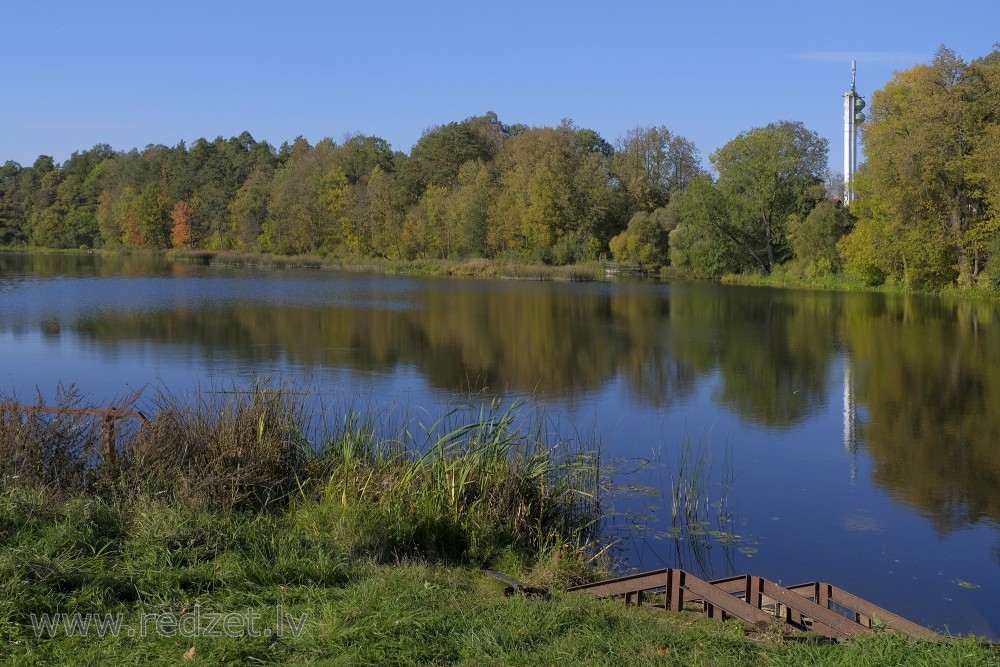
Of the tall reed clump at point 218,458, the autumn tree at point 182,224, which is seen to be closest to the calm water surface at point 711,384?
the tall reed clump at point 218,458

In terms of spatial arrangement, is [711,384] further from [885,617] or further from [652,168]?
[652,168]

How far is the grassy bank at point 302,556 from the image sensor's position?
13.7ft

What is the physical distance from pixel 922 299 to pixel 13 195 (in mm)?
106670

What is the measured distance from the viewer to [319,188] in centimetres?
8200

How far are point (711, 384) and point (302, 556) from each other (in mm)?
13058

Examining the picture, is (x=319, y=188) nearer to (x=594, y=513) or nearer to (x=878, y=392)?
(x=878, y=392)

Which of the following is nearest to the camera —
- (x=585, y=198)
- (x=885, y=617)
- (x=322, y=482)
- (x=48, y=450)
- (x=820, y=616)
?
(x=820, y=616)

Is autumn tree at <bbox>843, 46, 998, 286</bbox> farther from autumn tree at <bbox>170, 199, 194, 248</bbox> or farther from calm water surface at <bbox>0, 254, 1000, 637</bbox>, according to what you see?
autumn tree at <bbox>170, 199, 194, 248</bbox>

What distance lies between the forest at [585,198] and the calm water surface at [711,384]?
5.52 m

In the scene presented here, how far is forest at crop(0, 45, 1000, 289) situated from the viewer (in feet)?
128

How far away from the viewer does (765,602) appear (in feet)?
19.9

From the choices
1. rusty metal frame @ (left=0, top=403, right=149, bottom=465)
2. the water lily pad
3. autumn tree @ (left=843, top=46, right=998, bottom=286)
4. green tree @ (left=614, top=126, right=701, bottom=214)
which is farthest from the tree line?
rusty metal frame @ (left=0, top=403, right=149, bottom=465)

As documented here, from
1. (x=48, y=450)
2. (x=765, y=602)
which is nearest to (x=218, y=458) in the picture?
(x=48, y=450)

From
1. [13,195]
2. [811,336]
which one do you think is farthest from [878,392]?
[13,195]
